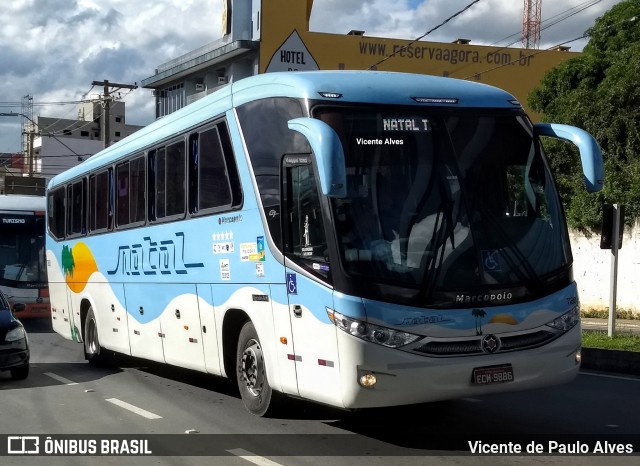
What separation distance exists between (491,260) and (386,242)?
38.5 inches

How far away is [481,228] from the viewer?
26.7ft

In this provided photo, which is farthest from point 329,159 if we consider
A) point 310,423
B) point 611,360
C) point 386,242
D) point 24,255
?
point 24,255

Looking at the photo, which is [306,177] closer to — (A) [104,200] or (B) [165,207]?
(B) [165,207]

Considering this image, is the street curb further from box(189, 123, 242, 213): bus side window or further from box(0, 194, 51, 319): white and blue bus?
box(0, 194, 51, 319): white and blue bus

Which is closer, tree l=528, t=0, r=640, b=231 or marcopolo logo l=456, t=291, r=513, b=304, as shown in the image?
marcopolo logo l=456, t=291, r=513, b=304

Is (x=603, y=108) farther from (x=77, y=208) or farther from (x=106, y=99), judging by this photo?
(x=106, y=99)

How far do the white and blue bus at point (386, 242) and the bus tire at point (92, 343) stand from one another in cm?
589

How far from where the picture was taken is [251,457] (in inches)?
314

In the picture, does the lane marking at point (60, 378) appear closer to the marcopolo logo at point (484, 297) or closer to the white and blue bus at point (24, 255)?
the marcopolo logo at point (484, 297)

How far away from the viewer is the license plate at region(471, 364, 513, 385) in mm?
7820

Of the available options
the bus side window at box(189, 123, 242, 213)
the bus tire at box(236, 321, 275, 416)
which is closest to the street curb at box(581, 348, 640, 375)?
the bus tire at box(236, 321, 275, 416)

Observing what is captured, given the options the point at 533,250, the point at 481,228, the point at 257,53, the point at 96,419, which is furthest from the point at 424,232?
the point at 257,53

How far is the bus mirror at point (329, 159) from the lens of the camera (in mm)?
7328

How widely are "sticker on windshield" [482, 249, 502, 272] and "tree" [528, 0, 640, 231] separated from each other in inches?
693
